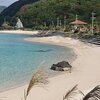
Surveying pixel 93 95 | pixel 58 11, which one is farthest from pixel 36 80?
pixel 58 11

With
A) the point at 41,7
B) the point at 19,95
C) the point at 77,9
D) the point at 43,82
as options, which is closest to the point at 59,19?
the point at 77,9

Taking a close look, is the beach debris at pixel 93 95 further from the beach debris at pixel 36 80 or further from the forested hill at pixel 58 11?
the forested hill at pixel 58 11

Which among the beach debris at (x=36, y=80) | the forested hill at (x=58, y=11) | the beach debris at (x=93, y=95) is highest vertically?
the beach debris at (x=36, y=80)

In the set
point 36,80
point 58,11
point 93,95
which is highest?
point 36,80

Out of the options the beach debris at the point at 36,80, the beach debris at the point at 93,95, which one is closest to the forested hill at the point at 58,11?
the beach debris at the point at 36,80

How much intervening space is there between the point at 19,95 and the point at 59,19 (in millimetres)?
119089

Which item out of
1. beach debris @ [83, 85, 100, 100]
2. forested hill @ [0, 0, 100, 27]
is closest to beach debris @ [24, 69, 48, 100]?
beach debris @ [83, 85, 100, 100]

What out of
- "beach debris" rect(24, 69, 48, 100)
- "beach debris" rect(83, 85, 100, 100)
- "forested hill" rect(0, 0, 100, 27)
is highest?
"beach debris" rect(24, 69, 48, 100)

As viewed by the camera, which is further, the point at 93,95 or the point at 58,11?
the point at 58,11

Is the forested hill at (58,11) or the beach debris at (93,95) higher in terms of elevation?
the beach debris at (93,95)

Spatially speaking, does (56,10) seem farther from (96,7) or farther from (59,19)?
(96,7)

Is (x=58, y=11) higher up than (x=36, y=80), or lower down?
lower down

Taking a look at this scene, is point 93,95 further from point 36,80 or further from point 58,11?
point 58,11

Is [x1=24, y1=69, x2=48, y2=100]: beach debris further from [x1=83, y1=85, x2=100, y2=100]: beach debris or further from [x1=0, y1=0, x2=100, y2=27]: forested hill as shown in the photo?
[x1=0, y1=0, x2=100, y2=27]: forested hill
